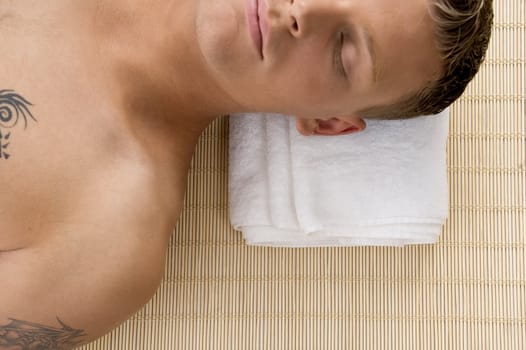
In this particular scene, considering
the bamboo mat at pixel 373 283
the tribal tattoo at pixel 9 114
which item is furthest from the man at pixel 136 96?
the bamboo mat at pixel 373 283

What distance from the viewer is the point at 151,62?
3.78 ft

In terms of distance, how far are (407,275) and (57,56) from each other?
0.84 meters

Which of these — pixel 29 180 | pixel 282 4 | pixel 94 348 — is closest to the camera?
pixel 282 4

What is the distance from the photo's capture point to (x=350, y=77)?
99 cm

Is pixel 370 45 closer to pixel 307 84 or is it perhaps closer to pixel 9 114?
pixel 307 84

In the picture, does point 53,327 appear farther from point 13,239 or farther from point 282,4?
point 282,4

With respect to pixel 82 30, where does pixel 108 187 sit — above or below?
below

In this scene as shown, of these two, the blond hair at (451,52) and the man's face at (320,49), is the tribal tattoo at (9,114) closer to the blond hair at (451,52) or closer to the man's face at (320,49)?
the man's face at (320,49)

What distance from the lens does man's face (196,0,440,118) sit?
927 millimetres

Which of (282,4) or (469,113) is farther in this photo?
(469,113)

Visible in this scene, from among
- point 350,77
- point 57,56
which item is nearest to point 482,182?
point 350,77

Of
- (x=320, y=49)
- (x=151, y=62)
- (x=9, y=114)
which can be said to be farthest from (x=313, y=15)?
(x=9, y=114)

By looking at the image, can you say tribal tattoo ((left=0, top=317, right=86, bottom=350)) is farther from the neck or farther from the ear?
the ear

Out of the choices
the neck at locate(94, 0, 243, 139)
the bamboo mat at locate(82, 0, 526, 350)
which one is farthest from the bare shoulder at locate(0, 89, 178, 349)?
the bamboo mat at locate(82, 0, 526, 350)
